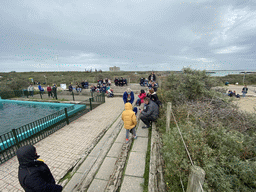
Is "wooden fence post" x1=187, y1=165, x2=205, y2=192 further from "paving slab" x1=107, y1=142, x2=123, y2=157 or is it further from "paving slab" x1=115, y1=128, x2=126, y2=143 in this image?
"paving slab" x1=115, y1=128, x2=126, y2=143

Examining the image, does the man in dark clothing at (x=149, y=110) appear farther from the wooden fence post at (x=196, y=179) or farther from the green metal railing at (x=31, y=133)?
the green metal railing at (x=31, y=133)

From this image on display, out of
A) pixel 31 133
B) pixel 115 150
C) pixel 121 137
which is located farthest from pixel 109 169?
pixel 31 133

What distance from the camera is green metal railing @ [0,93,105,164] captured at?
4.52 meters

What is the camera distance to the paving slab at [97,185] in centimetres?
274

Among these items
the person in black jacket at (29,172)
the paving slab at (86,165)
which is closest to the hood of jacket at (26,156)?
the person in black jacket at (29,172)

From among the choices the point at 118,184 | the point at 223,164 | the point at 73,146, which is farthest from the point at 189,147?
the point at 73,146

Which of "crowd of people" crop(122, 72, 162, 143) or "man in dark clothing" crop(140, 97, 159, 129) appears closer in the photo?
"crowd of people" crop(122, 72, 162, 143)

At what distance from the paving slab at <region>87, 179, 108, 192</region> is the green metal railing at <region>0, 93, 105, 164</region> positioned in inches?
161

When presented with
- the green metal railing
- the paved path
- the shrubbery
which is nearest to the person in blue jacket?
the shrubbery

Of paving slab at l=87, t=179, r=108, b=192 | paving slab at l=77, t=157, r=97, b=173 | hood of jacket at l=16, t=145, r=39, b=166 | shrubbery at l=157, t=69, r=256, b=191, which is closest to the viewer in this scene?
hood of jacket at l=16, t=145, r=39, b=166

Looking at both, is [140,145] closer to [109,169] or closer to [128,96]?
[109,169]

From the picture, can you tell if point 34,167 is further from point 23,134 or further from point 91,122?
point 91,122

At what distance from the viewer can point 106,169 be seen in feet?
10.9

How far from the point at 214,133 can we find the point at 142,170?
6.94 ft
